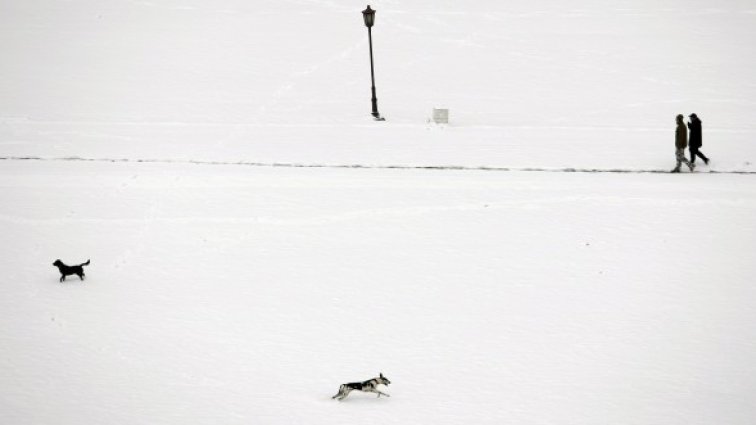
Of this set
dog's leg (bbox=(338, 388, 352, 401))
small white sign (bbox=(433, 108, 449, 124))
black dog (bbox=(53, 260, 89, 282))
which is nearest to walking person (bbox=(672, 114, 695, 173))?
small white sign (bbox=(433, 108, 449, 124))

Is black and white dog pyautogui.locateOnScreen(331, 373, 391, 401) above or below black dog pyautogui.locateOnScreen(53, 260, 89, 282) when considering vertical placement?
below

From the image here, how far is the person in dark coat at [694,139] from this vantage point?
20.7 meters

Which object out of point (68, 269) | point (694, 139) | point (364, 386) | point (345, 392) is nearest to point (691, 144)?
point (694, 139)

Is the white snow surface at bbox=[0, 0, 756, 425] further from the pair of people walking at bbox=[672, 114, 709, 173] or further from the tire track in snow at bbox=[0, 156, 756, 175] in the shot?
the pair of people walking at bbox=[672, 114, 709, 173]

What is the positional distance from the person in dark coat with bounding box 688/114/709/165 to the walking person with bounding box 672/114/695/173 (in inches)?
10.9

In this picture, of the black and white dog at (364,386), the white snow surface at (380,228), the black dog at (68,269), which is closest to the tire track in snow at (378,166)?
the white snow surface at (380,228)

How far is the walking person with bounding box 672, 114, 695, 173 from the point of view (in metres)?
20.2

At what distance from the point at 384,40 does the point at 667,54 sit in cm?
1026

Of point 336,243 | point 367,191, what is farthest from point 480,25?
point 336,243

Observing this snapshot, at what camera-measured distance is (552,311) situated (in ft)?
49.2

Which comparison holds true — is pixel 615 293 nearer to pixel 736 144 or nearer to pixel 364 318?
pixel 364 318

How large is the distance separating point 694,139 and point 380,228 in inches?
333

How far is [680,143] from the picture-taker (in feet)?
67.2

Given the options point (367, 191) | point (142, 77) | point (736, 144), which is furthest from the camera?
point (142, 77)
